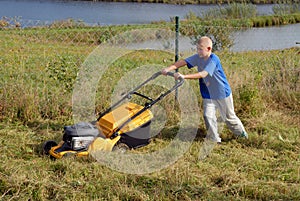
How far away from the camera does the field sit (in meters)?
3.49

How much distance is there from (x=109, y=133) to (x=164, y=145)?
81 cm

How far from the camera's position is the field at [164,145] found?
349 cm

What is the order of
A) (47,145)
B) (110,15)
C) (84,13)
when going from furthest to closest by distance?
(110,15)
(84,13)
(47,145)

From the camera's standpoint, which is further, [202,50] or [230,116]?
[230,116]

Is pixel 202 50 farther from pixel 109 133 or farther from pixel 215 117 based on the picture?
pixel 109 133

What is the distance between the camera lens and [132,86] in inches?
222

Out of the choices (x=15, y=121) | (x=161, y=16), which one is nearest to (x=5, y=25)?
(x=15, y=121)

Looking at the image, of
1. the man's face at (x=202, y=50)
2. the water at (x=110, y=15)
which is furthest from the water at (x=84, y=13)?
the man's face at (x=202, y=50)

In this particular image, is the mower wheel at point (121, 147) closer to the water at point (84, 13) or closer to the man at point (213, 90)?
the man at point (213, 90)

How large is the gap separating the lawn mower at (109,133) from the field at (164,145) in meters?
0.11

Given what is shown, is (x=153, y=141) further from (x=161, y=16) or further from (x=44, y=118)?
(x=161, y=16)

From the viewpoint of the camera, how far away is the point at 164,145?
464 centimetres

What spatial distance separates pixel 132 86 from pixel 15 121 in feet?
5.25

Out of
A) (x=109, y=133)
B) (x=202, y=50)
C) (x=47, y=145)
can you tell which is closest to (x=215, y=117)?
(x=202, y=50)
